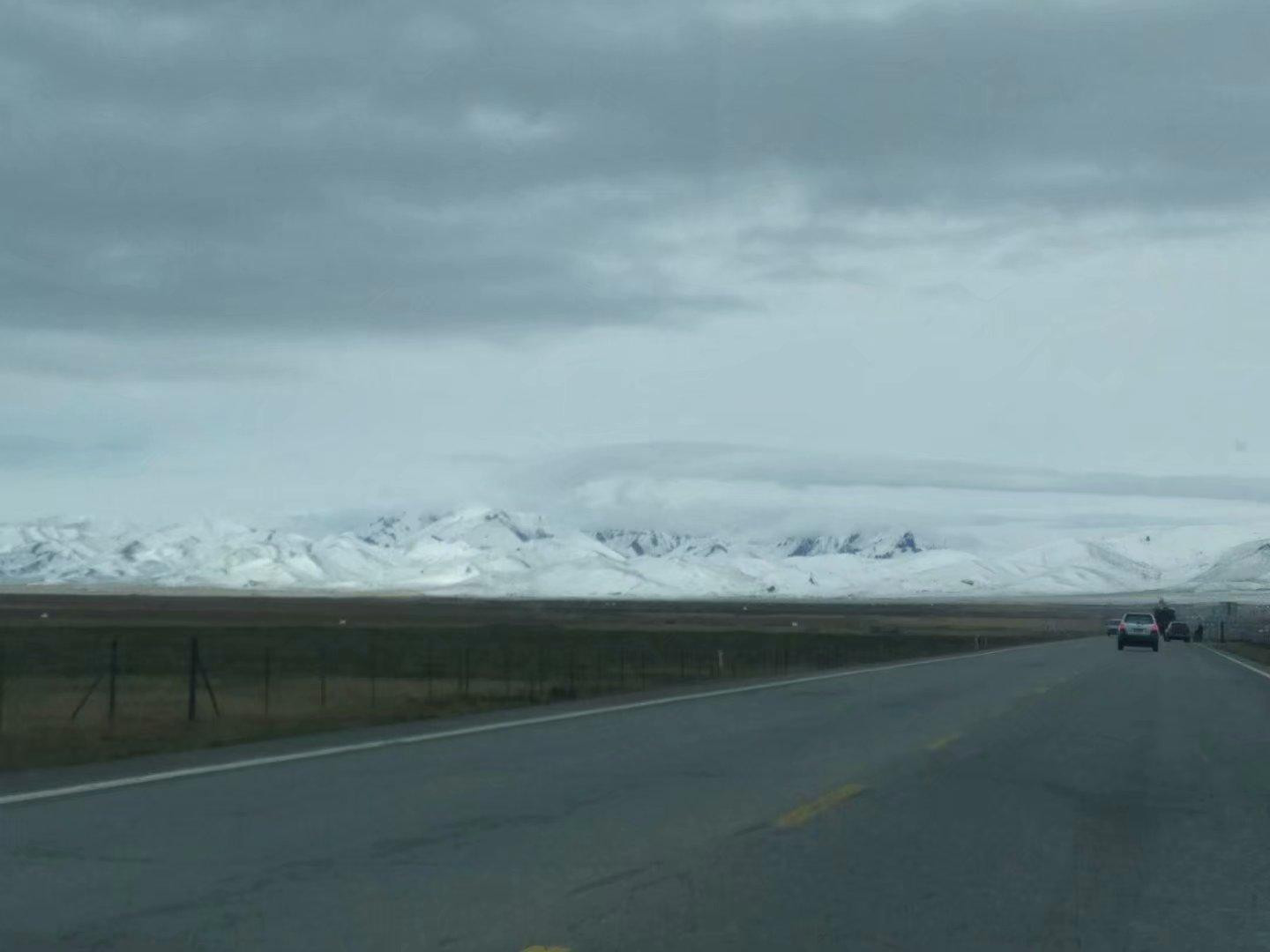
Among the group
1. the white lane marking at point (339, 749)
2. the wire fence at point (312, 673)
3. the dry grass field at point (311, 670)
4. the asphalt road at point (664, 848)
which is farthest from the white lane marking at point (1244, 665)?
the asphalt road at point (664, 848)

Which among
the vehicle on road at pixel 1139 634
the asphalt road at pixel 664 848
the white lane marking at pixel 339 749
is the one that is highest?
the vehicle on road at pixel 1139 634

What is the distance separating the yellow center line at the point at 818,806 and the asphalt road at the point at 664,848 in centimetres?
6

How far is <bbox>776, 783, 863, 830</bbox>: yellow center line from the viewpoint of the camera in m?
13.8

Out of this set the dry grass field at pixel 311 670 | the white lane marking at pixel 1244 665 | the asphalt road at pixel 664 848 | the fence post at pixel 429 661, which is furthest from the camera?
the white lane marking at pixel 1244 665

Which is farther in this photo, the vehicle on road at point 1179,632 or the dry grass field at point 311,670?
the vehicle on road at point 1179,632

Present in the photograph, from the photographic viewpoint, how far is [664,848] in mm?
12297

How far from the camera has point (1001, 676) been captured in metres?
40.5

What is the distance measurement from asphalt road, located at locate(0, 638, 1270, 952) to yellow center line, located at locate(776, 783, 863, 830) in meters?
0.06

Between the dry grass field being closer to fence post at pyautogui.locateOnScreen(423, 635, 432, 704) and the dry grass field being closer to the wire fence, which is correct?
the wire fence

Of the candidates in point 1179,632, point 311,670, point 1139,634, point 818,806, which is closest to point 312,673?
point 311,670

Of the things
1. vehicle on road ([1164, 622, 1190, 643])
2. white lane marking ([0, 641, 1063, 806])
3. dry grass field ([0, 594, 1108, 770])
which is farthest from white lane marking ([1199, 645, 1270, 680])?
vehicle on road ([1164, 622, 1190, 643])

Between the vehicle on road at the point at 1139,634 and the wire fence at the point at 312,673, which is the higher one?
the vehicle on road at the point at 1139,634

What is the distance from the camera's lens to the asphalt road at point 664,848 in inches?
377

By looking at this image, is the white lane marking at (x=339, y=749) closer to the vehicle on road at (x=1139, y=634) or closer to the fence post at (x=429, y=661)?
the fence post at (x=429, y=661)
